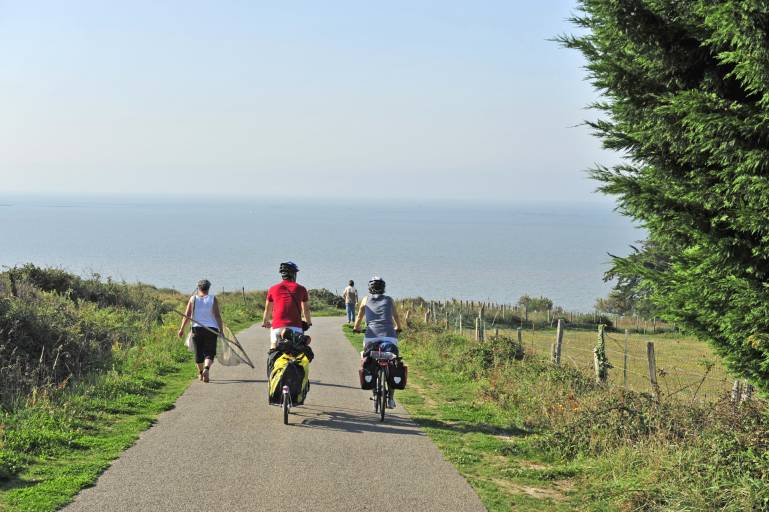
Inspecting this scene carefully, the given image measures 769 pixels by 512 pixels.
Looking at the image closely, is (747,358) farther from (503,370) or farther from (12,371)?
(12,371)

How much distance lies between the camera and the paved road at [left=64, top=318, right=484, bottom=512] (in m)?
7.04

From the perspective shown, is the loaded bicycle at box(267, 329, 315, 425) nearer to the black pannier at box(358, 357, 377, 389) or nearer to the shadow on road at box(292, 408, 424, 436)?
the shadow on road at box(292, 408, 424, 436)

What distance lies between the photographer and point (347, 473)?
8.01 meters

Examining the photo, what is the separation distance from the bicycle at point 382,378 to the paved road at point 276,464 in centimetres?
27

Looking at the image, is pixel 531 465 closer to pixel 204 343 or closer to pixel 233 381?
pixel 204 343

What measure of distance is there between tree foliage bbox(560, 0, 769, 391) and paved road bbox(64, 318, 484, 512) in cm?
302

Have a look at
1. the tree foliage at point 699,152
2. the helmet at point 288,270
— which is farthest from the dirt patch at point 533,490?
the helmet at point 288,270

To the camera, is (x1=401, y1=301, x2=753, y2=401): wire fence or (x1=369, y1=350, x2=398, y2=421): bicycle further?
(x1=401, y1=301, x2=753, y2=401): wire fence

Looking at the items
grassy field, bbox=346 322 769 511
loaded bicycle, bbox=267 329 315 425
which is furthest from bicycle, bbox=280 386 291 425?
grassy field, bbox=346 322 769 511

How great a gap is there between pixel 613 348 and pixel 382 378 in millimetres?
30029

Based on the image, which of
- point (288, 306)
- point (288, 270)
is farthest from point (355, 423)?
point (288, 270)

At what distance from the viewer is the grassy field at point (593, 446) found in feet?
22.7

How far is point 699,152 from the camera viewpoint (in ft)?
25.8

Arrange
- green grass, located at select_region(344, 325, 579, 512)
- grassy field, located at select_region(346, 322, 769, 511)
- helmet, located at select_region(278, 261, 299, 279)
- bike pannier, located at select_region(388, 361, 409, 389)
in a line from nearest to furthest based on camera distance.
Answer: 1. grassy field, located at select_region(346, 322, 769, 511)
2. green grass, located at select_region(344, 325, 579, 512)
3. bike pannier, located at select_region(388, 361, 409, 389)
4. helmet, located at select_region(278, 261, 299, 279)
